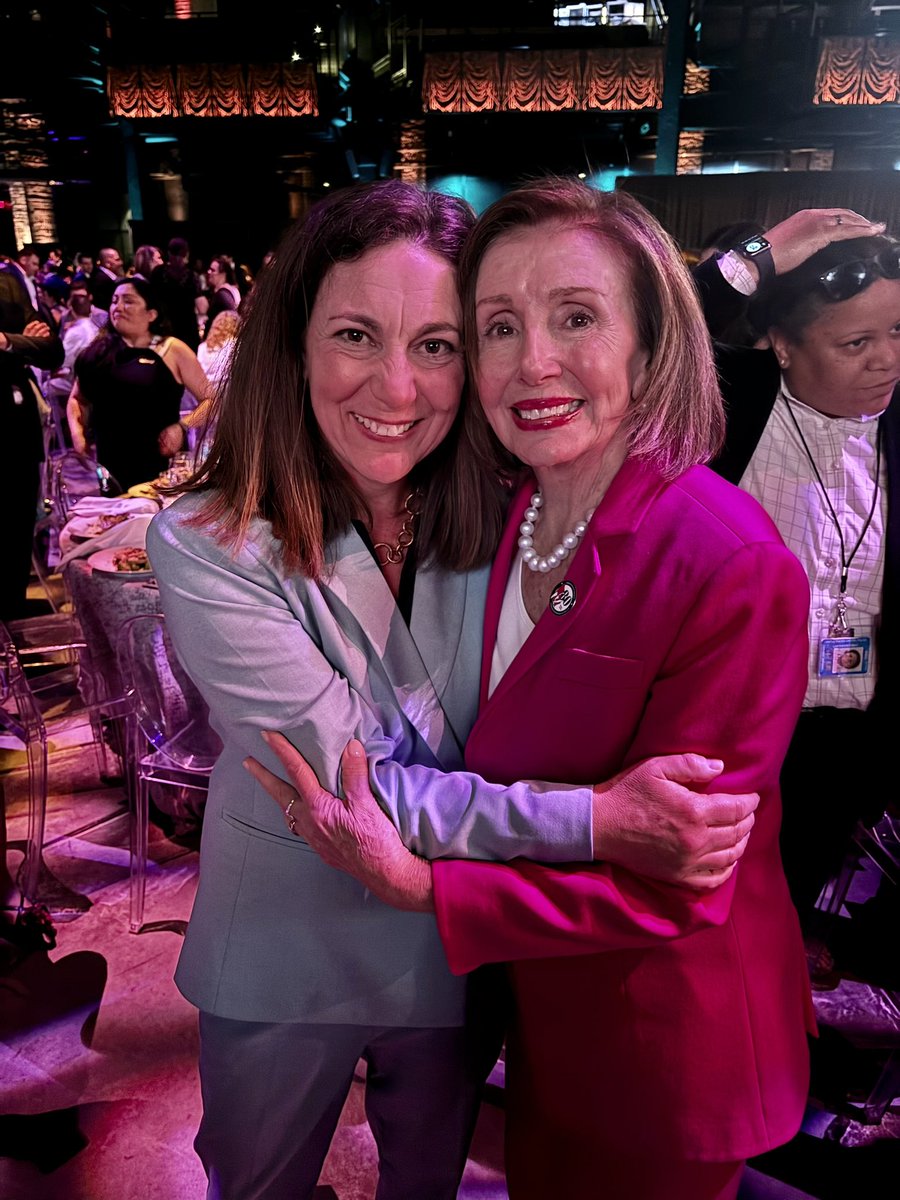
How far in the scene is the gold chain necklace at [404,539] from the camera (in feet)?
4.05

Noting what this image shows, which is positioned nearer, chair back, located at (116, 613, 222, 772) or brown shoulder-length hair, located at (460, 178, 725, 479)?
brown shoulder-length hair, located at (460, 178, 725, 479)

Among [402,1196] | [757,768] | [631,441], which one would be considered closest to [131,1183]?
[402,1196]

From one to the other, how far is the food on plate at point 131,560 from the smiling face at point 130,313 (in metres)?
1.60

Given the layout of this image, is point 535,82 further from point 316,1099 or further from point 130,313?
point 316,1099

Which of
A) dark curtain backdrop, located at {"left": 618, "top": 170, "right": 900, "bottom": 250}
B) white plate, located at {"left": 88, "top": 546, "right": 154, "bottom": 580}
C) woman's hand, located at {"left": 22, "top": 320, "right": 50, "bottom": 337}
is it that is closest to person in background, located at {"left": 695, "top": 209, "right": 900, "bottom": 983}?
white plate, located at {"left": 88, "top": 546, "right": 154, "bottom": 580}

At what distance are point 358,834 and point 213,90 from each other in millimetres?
18632

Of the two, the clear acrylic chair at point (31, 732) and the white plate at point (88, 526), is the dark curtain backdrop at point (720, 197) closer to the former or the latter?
the white plate at point (88, 526)

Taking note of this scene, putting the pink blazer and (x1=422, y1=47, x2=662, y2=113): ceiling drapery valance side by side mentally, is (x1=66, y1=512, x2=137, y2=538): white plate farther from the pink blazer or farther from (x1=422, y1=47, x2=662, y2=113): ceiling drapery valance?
(x1=422, y1=47, x2=662, y2=113): ceiling drapery valance

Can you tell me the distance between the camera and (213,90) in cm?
1611

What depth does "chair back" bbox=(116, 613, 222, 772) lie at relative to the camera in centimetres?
240

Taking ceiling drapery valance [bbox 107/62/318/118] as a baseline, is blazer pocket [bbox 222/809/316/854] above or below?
below

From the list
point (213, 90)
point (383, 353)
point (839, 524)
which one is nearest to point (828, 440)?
point (839, 524)

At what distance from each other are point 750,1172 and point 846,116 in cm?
1768

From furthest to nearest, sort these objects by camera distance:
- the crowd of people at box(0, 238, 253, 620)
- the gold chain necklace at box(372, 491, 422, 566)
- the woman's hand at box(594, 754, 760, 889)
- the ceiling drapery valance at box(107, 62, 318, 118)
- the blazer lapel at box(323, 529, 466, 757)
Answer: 1. the ceiling drapery valance at box(107, 62, 318, 118)
2. the crowd of people at box(0, 238, 253, 620)
3. the gold chain necklace at box(372, 491, 422, 566)
4. the blazer lapel at box(323, 529, 466, 757)
5. the woman's hand at box(594, 754, 760, 889)
